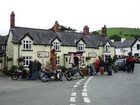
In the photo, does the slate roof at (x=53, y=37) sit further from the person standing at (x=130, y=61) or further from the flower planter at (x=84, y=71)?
the person standing at (x=130, y=61)

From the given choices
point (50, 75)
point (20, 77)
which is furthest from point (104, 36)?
point (50, 75)

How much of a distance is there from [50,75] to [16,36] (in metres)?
27.5

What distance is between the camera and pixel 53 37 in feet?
201

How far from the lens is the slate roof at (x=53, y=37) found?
188 feet

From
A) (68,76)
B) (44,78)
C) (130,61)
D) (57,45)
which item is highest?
(57,45)

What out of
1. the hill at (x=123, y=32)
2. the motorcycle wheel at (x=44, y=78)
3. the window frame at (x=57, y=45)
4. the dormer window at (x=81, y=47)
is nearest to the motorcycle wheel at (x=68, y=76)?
the motorcycle wheel at (x=44, y=78)

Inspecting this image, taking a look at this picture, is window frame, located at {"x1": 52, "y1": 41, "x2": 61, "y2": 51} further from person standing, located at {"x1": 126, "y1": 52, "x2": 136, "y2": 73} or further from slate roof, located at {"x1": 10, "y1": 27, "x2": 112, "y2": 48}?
person standing, located at {"x1": 126, "y1": 52, "x2": 136, "y2": 73}

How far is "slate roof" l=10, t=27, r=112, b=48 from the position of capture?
5730cm

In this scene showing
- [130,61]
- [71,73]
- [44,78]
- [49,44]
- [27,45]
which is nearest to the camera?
[44,78]

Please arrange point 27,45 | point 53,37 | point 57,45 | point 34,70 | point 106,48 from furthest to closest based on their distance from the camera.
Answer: point 106,48 → point 53,37 → point 57,45 → point 27,45 → point 34,70

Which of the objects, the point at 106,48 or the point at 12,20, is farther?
the point at 106,48

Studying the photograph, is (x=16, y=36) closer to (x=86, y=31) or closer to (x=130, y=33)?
(x=86, y=31)

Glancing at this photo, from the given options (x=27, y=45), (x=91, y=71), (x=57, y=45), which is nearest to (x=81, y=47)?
(x=57, y=45)

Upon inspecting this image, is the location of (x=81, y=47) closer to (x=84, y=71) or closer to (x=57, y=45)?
(x=57, y=45)
